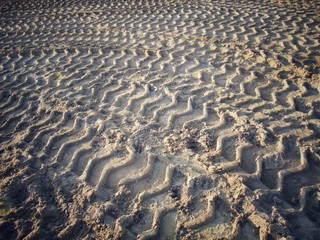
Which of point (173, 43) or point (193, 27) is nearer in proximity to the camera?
point (173, 43)

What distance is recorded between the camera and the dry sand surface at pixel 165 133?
2.13 meters

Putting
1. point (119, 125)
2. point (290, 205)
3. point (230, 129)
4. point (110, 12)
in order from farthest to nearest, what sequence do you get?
point (110, 12)
point (119, 125)
point (230, 129)
point (290, 205)

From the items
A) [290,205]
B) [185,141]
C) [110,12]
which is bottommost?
[290,205]

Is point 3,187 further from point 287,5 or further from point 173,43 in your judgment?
point 287,5

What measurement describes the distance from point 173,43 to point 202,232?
4034 mm

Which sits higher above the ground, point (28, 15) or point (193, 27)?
point (28, 15)

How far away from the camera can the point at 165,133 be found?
9.69 ft

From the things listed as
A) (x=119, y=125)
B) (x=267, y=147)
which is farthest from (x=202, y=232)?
(x=119, y=125)

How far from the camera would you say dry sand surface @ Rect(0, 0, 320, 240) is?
83.7 inches

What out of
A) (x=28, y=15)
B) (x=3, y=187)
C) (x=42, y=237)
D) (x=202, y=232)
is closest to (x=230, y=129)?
(x=202, y=232)

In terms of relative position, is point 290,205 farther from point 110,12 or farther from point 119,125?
point 110,12

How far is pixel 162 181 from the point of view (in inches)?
95.4

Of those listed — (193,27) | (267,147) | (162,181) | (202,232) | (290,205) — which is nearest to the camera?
(202,232)

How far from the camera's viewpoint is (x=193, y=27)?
570 cm
